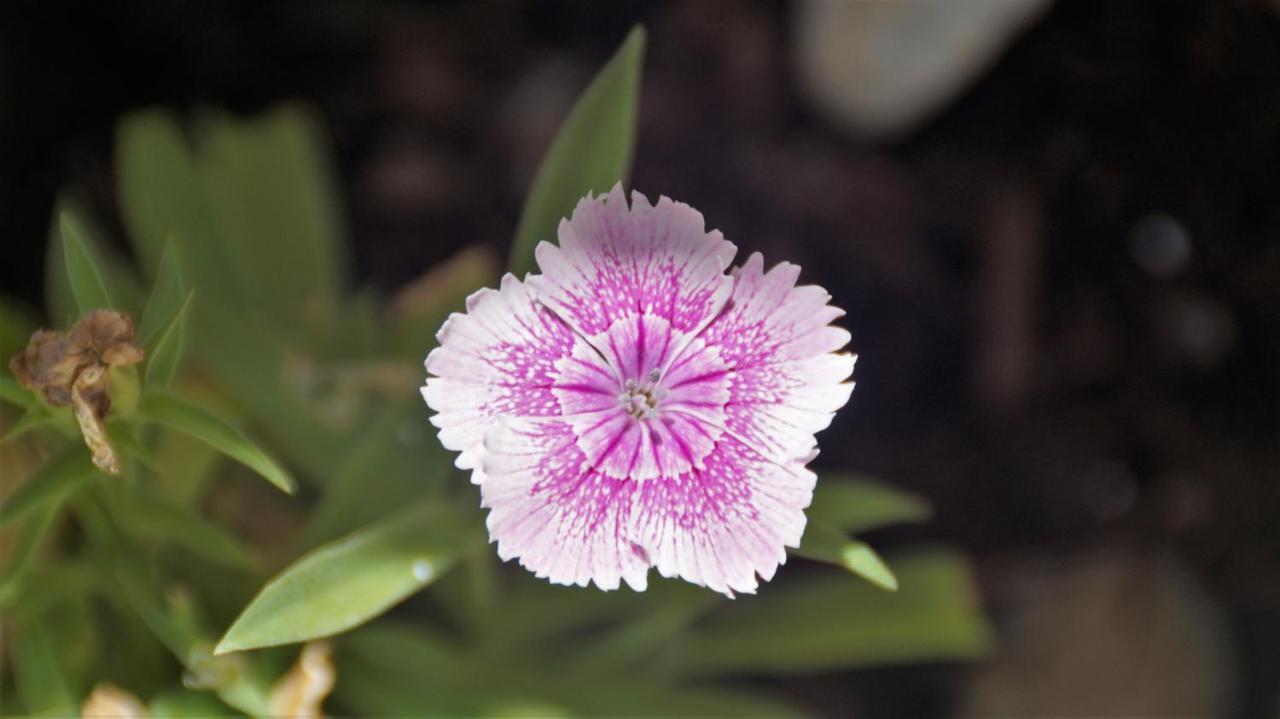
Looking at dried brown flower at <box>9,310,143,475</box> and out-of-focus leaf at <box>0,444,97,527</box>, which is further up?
dried brown flower at <box>9,310,143,475</box>

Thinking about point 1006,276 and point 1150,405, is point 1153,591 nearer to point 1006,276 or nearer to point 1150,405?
point 1150,405

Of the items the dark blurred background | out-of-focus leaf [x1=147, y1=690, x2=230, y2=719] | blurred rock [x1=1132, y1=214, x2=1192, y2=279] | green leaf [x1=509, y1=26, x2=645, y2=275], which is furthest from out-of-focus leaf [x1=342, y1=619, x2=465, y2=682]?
blurred rock [x1=1132, y1=214, x2=1192, y2=279]

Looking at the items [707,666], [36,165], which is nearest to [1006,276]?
[707,666]

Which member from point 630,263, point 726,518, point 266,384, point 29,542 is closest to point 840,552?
point 726,518

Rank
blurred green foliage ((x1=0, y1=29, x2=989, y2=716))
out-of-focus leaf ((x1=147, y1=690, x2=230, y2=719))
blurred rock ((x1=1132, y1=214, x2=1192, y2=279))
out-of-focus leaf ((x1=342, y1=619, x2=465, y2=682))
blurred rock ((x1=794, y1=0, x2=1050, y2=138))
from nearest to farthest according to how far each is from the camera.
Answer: blurred green foliage ((x1=0, y1=29, x2=989, y2=716)) → out-of-focus leaf ((x1=147, y1=690, x2=230, y2=719)) → out-of-focus leaf ((x1=342, y1=619, x2=465, y2=682)) → blurred rock ((x1=794, y1=0, x2=1050, y2=138)) → blurred rock ((x1=1132, y1=214, x2=1192, y2=279))

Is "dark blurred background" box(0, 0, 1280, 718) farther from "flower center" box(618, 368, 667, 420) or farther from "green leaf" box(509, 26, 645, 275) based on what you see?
"flower center" box(618, 368, 667, 420)

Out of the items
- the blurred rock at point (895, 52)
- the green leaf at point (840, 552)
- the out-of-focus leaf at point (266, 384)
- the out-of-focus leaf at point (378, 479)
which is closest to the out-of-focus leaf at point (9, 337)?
the out-of-focus leaf at point (266, 384)

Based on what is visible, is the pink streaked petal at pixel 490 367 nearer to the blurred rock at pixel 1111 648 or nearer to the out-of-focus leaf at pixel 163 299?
the out-of-focus leaf at pixel 163 299
